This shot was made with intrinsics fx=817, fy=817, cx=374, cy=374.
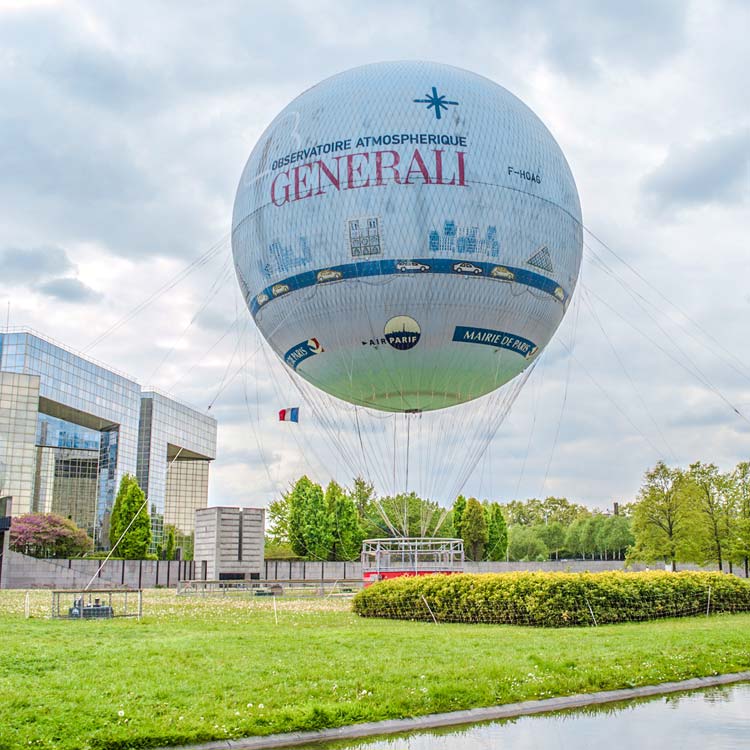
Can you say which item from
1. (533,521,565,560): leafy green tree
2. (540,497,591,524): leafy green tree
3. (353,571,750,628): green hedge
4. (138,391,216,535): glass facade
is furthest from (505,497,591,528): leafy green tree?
(353,571,750,628): green hedge

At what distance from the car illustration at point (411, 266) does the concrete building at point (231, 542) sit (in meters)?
32.6

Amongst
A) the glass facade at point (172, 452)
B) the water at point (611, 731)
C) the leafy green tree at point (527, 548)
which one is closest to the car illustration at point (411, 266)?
the water at point (611, 731)

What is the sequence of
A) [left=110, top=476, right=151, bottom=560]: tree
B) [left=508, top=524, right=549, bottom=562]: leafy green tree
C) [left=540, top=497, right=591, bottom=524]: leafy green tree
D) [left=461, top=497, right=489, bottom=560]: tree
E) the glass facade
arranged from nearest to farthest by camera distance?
[left=110, top=476, right=151, bottom=560]: tree
[left=461, top=497, right=489, bottom=560]: tree
the glass facade
[left=508, top=524, right=549, bottom=562]: leafy green tree
[left=540, top=497, right=591, bottom=524]: leafy green tree

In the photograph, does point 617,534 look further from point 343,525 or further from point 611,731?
point 611,731

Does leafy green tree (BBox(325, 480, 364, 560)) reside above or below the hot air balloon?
below

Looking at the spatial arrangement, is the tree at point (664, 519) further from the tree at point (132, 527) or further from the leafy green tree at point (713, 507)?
the tree at point (132, 527)

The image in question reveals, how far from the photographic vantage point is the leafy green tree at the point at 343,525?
72.3 metres

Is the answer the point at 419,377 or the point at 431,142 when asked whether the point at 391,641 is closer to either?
the point at 419,377

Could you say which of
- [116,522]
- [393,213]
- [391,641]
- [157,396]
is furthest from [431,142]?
[157,396]

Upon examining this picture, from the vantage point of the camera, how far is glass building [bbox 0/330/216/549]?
280 ft

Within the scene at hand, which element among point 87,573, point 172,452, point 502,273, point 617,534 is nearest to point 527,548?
point 617,534

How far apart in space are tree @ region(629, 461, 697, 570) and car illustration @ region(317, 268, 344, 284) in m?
36.2

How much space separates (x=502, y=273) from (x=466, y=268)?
40.4 inches

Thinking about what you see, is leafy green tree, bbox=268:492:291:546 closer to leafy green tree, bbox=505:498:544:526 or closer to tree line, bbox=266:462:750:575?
tree line, bbox=266:462:750:575
